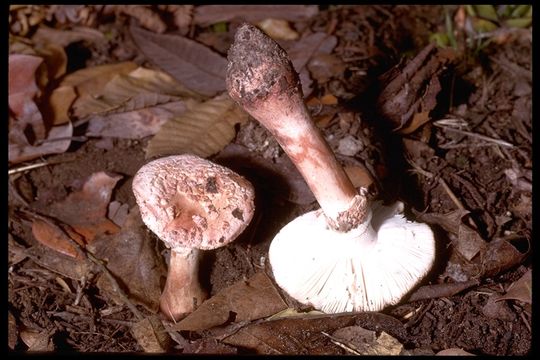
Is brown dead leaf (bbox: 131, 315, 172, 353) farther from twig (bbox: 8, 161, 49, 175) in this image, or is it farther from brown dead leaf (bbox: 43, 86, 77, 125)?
brown dead leaf (bbox: 43, 86, 77, 125)

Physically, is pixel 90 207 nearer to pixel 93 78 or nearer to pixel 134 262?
pixel 134 262

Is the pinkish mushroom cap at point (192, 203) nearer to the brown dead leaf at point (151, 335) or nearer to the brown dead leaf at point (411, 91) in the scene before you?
the brown dead leaf at point (151, 335)

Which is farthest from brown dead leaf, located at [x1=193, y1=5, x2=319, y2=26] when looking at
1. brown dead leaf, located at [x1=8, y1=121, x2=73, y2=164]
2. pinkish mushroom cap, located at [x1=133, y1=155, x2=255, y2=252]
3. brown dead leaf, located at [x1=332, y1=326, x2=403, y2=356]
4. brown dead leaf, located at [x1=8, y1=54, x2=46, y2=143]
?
brown dead leaf, located at [x1=332, y1=326, x2=403, y2=356]

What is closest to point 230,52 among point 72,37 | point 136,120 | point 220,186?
point 220,186

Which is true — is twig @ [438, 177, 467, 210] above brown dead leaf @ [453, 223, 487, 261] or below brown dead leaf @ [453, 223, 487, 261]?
above

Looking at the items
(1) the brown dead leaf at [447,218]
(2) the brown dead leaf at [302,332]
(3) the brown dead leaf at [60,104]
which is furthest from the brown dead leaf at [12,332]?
(1) the brown dead leaf at [447,218]

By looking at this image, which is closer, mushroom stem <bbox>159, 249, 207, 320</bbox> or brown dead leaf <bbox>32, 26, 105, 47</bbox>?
mushroom stem <bbox>159, 249, 207, 320</bbox>
